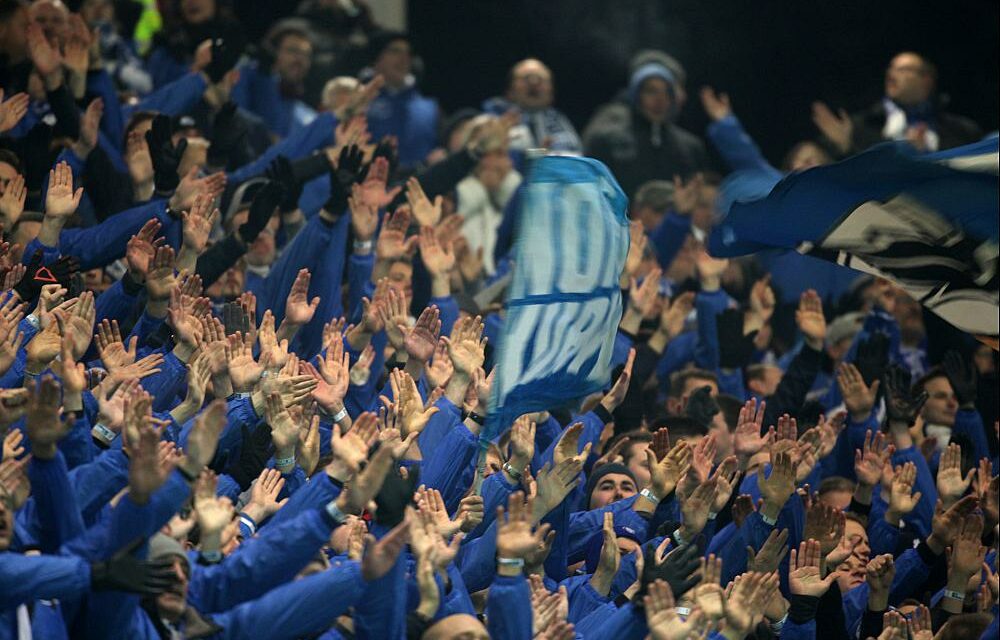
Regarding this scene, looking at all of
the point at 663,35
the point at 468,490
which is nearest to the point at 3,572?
the point at 468,490

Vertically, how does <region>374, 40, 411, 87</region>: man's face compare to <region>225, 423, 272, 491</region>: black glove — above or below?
above

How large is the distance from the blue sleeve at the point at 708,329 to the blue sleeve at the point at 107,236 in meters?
2.79

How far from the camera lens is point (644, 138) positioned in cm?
1023

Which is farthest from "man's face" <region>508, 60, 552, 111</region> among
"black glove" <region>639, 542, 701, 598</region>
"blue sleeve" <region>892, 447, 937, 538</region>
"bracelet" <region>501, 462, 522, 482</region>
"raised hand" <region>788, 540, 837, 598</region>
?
"black glove" <region>639, 542, 701, 598</region>

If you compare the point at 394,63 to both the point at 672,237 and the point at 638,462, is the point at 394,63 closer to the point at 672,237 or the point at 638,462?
the point at 672,237

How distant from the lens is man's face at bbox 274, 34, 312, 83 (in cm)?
941

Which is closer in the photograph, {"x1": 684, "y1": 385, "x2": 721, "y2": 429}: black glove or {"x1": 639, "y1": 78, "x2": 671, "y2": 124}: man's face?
{"x1": 684, "y1": 385, "x2": 721, "y2": 429}: black glove

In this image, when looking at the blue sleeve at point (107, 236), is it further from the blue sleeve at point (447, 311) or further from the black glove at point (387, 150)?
the black glove at point (387, 150)

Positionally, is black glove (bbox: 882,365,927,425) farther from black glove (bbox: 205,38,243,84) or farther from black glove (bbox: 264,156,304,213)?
black glove (bbox: 205,38,243,84)

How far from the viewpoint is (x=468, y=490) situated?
5.64 meters

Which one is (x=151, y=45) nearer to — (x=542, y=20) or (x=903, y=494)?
(x=542, y=20)

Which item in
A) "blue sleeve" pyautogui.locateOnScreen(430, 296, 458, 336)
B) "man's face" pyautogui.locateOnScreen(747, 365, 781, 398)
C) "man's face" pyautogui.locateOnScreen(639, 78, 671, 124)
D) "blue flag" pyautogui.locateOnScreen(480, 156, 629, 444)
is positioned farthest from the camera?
"man's face" pyautogui.locateOnScreen(639, 78, 671, 124)

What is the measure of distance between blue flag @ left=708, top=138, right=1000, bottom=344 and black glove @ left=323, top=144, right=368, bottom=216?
2.08m

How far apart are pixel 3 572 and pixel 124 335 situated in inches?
86.4
